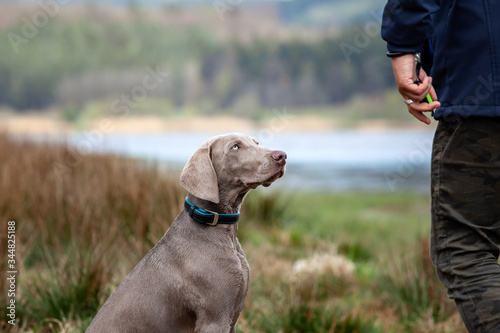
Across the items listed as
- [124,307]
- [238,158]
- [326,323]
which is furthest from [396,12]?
[326,323]

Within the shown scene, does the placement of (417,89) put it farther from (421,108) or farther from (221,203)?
(221,203)

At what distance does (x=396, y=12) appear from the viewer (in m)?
2.53

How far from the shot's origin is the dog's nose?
2.51 metres

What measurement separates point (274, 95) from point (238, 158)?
61.9 metres

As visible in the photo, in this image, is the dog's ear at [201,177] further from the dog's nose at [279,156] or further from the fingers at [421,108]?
the fingers at [421,108]

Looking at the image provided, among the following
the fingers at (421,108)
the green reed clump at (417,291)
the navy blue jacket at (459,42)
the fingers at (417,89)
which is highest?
the navy blue jacket at (459,42)

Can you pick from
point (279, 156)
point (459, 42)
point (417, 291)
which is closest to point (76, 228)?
point (417, 291)

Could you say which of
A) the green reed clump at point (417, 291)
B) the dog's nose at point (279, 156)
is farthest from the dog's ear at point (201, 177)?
the green reed clump at point (417, 291)

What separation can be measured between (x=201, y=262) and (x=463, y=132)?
1308mm

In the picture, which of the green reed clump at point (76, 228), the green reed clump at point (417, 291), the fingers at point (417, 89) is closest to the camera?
the fingers at point (417, 89)

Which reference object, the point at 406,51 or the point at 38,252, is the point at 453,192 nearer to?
the point at 406,51

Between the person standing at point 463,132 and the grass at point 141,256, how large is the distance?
1.43 m

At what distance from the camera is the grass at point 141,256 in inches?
153

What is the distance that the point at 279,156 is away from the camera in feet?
8.22
